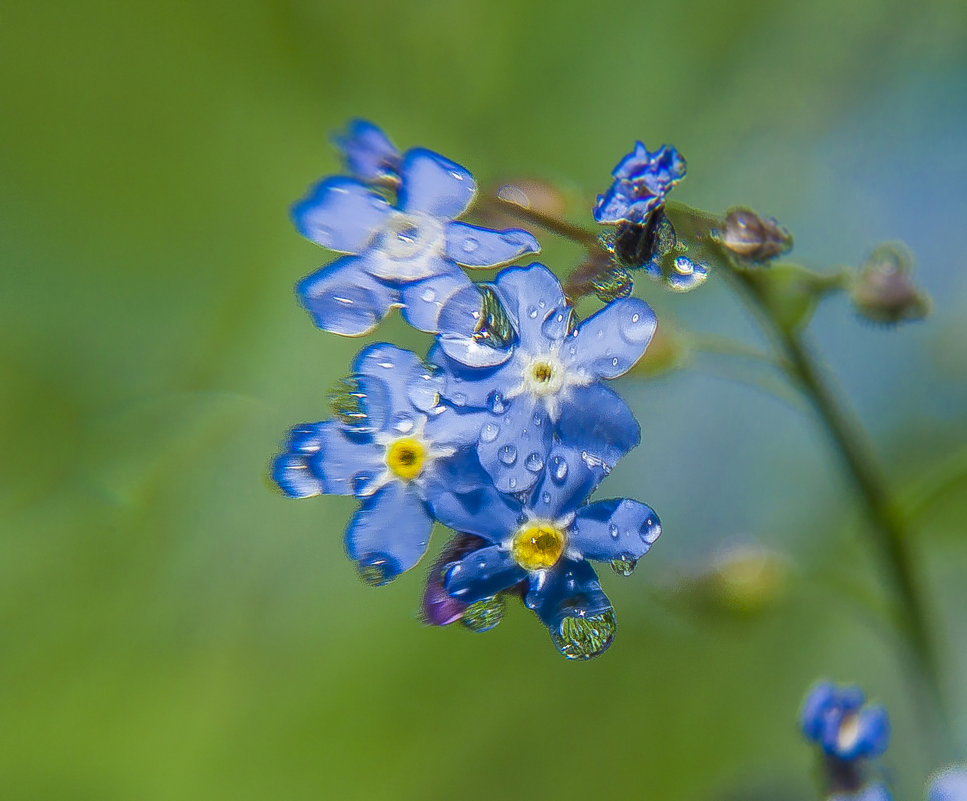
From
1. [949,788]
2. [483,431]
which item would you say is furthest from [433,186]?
[949,788]

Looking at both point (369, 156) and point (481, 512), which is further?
point (369, 156)

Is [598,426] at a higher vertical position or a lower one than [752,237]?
lower

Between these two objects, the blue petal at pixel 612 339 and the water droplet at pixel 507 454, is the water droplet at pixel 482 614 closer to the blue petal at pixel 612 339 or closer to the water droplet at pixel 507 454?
the water droplet at pixel 507 454

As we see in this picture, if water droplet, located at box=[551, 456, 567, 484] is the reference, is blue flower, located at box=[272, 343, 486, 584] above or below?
below

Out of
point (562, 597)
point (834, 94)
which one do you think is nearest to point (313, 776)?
point (562, 597)

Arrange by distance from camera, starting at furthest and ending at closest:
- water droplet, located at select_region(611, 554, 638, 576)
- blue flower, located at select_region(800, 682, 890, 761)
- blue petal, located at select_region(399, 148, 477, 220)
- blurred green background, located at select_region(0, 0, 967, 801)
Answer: blurred green background, located at select_region(0, 0, 967, 801), blue flower, located at select_region(800, 682, 890, 761), blue petal, located at select_region(399, 148, 477, 220), water droplet, located at select_region(611, 554, 638, 576)

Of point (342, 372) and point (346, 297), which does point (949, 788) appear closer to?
point (346, 297)

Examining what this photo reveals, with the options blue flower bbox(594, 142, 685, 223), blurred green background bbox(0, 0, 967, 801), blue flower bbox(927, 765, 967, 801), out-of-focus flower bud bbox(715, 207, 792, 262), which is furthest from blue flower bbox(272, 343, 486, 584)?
blurred green background bbox(0, 0, 967, 801)

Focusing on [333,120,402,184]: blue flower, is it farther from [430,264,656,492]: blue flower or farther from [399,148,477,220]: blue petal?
[430,264,656,492]: blue flower
